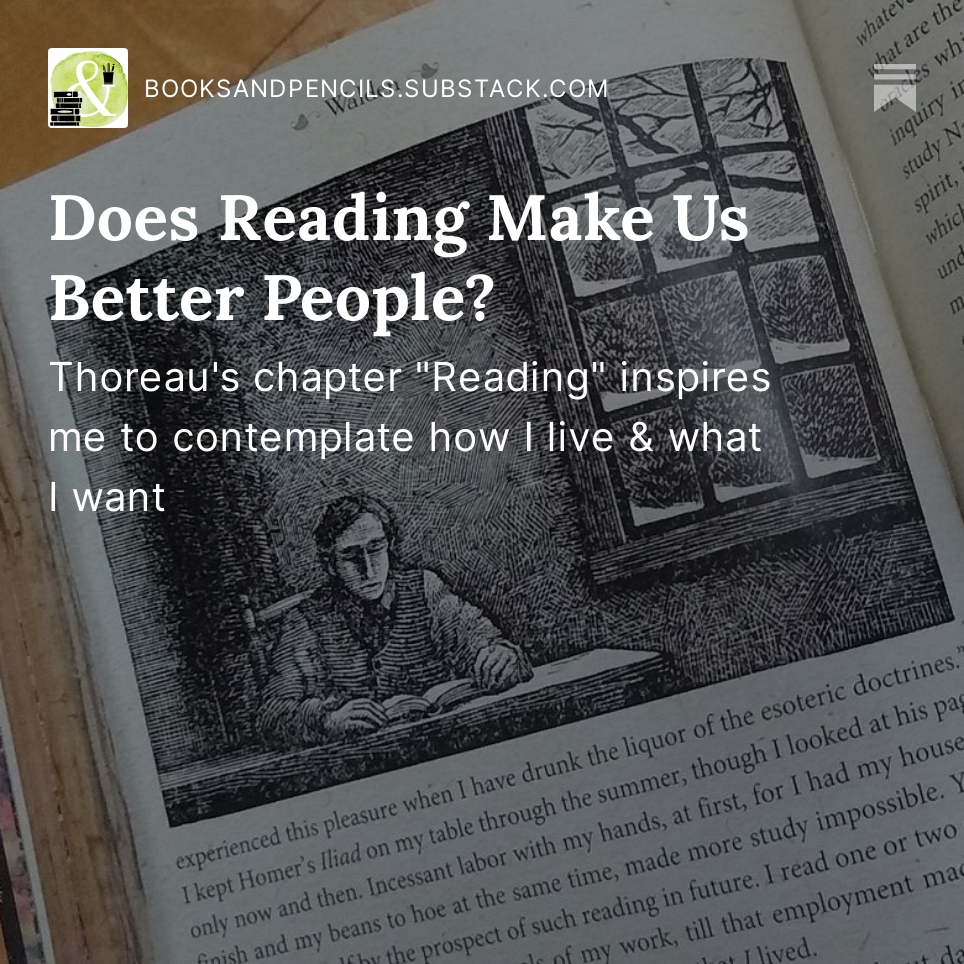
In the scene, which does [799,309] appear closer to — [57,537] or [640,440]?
[640,440]

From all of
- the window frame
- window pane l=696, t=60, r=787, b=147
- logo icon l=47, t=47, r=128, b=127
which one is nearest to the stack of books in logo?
logo icon l=47, t=47, r=128, b=127

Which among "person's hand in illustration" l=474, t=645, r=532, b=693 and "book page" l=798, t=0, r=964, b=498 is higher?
"book page" l=798, t=0, r=964, b=498

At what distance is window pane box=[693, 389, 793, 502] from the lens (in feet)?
→ 1.49

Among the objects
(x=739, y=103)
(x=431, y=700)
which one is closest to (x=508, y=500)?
(x=431, y=700)

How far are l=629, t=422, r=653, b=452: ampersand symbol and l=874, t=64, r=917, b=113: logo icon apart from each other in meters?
0.20

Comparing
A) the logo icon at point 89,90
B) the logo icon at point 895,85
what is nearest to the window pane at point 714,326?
the logo icon at point 895,85

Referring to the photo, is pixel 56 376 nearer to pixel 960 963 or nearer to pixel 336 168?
pixel 336 168

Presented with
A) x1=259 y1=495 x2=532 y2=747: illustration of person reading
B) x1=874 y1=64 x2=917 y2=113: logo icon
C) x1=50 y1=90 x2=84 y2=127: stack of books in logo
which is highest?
x1=50 y1=90 x2=84 y2=127: stack of books in logo

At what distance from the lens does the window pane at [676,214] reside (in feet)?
1.52

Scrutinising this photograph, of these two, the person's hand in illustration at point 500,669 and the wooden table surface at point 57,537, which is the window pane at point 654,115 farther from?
the person's hand in illustration at point 500,669

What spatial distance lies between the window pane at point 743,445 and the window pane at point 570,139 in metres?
0.13

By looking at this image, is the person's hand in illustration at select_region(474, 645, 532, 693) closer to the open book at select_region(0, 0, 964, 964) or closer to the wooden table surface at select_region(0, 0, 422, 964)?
the open book at select_region(0, 0, 964, 964)

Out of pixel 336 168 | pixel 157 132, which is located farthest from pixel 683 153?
Answer: pixel 157 132

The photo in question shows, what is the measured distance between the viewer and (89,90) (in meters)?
0.51
